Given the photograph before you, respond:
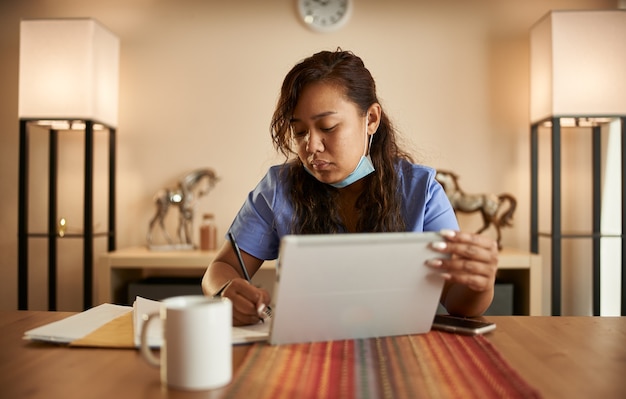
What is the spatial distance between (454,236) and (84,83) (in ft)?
7.34

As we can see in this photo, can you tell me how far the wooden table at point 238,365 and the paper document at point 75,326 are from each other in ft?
0.05

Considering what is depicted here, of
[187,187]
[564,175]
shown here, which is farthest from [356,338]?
[564,175]

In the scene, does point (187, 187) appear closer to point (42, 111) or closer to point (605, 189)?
point (42, 111)

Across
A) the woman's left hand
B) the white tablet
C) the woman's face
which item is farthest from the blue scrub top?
the white tablet

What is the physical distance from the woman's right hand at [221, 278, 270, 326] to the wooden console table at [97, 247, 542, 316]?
156 centimetres

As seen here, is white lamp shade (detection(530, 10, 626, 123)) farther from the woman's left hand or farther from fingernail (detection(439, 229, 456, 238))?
fingernail (detection(439, 229, 456, 238))

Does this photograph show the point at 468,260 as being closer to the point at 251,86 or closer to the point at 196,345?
the point at 196,345

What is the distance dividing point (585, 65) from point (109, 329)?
7.62 feet

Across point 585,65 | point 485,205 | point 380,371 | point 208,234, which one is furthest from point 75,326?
point 585,65

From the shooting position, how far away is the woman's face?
145cm

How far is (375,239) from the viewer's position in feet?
2.73

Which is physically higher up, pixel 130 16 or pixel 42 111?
pixel 130 16

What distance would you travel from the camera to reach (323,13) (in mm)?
3047

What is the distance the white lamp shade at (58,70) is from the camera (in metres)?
2.70
